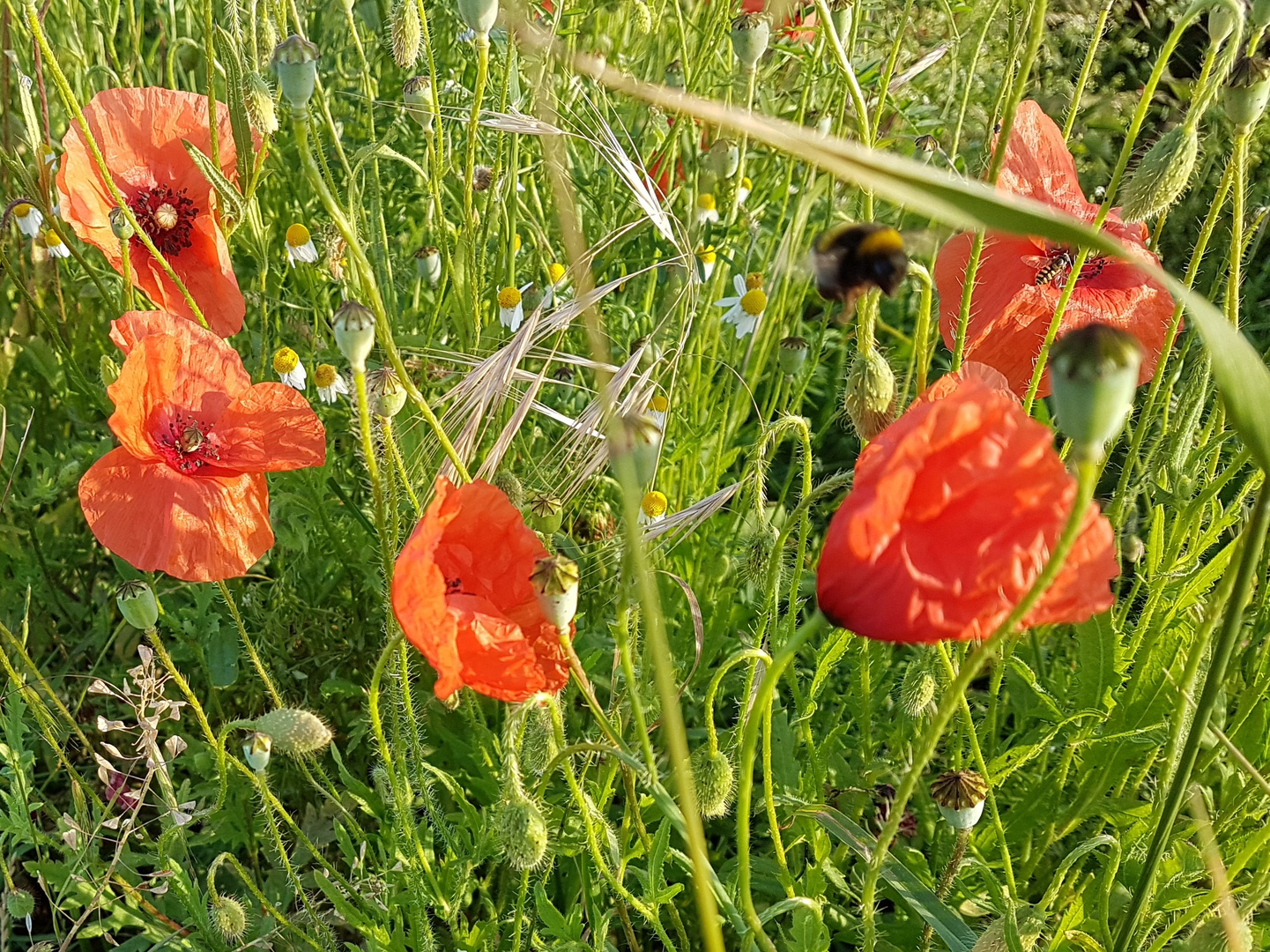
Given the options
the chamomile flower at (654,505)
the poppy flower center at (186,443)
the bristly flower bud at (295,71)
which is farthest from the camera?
the chamomile flower at (654,505)

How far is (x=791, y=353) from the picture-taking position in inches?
68.4

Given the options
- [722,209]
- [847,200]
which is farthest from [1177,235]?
[722,209]

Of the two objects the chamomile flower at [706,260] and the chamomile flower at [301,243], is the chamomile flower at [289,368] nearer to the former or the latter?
the chamomile flower at [301,243]

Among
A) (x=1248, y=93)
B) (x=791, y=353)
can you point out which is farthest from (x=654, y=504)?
(x=1248, y=93)

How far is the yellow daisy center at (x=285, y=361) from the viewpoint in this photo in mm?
1857

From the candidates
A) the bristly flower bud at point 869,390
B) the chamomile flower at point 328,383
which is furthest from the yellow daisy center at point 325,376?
the bristly flower bud at point 869,390

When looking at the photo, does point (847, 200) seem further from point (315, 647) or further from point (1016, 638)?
point (315, 647)

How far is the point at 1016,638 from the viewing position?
5.29 ft

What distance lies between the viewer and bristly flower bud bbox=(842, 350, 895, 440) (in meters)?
1.27

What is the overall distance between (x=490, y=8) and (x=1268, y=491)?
1.01 metres

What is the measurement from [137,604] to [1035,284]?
49.0 inches

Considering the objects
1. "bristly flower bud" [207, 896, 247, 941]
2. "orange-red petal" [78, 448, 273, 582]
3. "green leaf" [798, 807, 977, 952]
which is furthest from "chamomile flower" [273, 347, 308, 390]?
"green leaf" [798, 807, 977, 952]

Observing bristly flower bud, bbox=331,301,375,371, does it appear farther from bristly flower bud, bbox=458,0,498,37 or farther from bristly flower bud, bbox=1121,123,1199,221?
bristly flower bud, bbox=1121,123,1199,221

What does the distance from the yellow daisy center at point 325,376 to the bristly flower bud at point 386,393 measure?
19.5 inches
